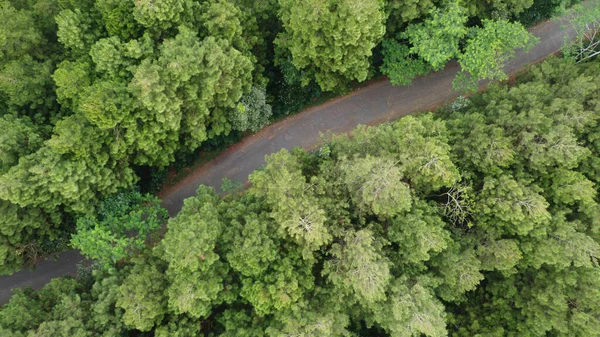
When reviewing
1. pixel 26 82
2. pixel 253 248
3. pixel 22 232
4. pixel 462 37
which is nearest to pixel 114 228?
pixel 22 232

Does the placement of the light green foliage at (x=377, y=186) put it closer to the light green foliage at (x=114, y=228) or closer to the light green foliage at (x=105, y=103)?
the light green foliage at (x=105, y=103)

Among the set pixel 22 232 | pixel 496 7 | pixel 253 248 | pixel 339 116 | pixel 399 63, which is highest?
pixel 22 232

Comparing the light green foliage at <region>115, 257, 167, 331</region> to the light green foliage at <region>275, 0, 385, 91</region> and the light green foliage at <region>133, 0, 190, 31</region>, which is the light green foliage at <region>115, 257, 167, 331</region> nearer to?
the light green foliage at <region>133, 0, 190, 31</region>

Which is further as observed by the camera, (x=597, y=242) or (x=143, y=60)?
(x=143, y=60)

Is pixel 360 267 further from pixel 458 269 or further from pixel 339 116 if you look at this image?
pixel 339 116

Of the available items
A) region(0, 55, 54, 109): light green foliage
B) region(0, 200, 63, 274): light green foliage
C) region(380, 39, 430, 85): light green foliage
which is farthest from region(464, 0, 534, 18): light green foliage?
region(0, 200, 63, 274): light green foliage

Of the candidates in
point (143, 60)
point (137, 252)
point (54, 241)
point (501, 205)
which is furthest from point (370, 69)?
point (54, 241)

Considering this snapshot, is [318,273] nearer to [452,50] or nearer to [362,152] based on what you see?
[362,152]

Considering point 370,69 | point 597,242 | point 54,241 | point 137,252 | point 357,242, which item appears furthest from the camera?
point 370,69
